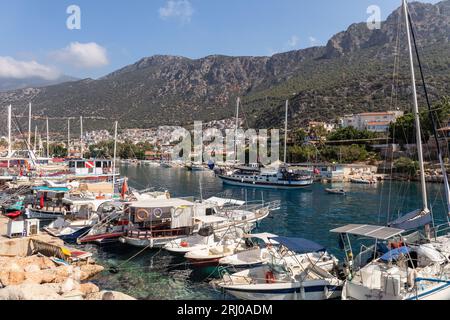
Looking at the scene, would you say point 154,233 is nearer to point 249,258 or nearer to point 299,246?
point 249,258

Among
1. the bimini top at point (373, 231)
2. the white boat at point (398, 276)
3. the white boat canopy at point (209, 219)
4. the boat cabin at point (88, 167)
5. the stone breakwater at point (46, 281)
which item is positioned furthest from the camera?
the boat cabin at point (88, 167)

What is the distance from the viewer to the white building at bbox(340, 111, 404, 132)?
373ft

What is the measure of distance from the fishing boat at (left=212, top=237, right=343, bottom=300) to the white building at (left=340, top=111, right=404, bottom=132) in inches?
4084

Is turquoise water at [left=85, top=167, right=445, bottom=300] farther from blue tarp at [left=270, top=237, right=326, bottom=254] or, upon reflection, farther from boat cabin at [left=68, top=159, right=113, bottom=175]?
boat cabin at [left=68, top=159, right=113, bottom=175]

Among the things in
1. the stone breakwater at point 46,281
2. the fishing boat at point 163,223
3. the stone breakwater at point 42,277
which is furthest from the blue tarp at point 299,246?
the stone breakwater at point 42,277

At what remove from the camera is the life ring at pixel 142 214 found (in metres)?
25.9

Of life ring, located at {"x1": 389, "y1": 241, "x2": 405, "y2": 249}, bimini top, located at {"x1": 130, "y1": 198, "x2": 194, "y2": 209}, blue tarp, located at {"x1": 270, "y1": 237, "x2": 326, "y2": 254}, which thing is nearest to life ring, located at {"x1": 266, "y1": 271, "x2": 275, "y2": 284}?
blue tarp, located at {"x1": 270, "y1": 237, "x2": 326, "y2": 254}

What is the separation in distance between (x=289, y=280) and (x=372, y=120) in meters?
113

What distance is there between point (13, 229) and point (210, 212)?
1418cm

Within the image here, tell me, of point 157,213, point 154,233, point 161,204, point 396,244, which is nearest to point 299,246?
point 396,244

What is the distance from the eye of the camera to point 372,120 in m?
118

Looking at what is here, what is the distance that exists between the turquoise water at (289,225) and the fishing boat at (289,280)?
1.56 meters

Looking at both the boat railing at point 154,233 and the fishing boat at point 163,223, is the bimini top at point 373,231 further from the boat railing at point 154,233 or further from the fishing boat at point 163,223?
the boat railing at point 154,233

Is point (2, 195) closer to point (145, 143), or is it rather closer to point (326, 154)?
point (326, 154)
